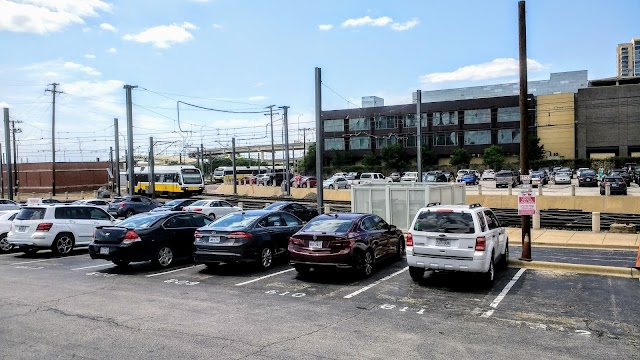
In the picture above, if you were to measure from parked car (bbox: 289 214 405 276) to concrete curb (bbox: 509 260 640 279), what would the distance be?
3.51 meters

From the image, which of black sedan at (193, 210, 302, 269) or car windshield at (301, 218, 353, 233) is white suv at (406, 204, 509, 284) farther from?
black sedan at (193, 210, 302, 269)

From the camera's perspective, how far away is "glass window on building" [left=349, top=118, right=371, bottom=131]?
97.2m

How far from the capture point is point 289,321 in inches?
311

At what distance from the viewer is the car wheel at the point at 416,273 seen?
1083 cm

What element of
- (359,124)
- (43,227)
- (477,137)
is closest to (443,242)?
(43,227)

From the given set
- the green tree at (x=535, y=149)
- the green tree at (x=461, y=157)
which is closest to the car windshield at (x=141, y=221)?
the green tree at (x=461, y=157)

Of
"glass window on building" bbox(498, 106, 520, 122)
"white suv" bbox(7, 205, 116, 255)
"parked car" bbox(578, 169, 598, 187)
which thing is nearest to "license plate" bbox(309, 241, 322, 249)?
"white suv" bbox(7, 205, 116, 255)

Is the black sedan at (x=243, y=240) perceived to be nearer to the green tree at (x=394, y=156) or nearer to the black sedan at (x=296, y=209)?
the black sedan at (x=296, y=209)

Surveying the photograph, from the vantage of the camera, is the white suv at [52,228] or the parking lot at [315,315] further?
the white suv at [52,228]

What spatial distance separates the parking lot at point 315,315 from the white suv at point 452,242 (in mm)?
482

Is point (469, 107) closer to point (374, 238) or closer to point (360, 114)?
point (360, 114)

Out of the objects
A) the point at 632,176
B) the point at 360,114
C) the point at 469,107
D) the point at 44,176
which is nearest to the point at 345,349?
the point at 632,176

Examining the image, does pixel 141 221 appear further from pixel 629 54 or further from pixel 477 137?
pixel 629 54

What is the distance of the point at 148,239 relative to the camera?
12.6 metres
